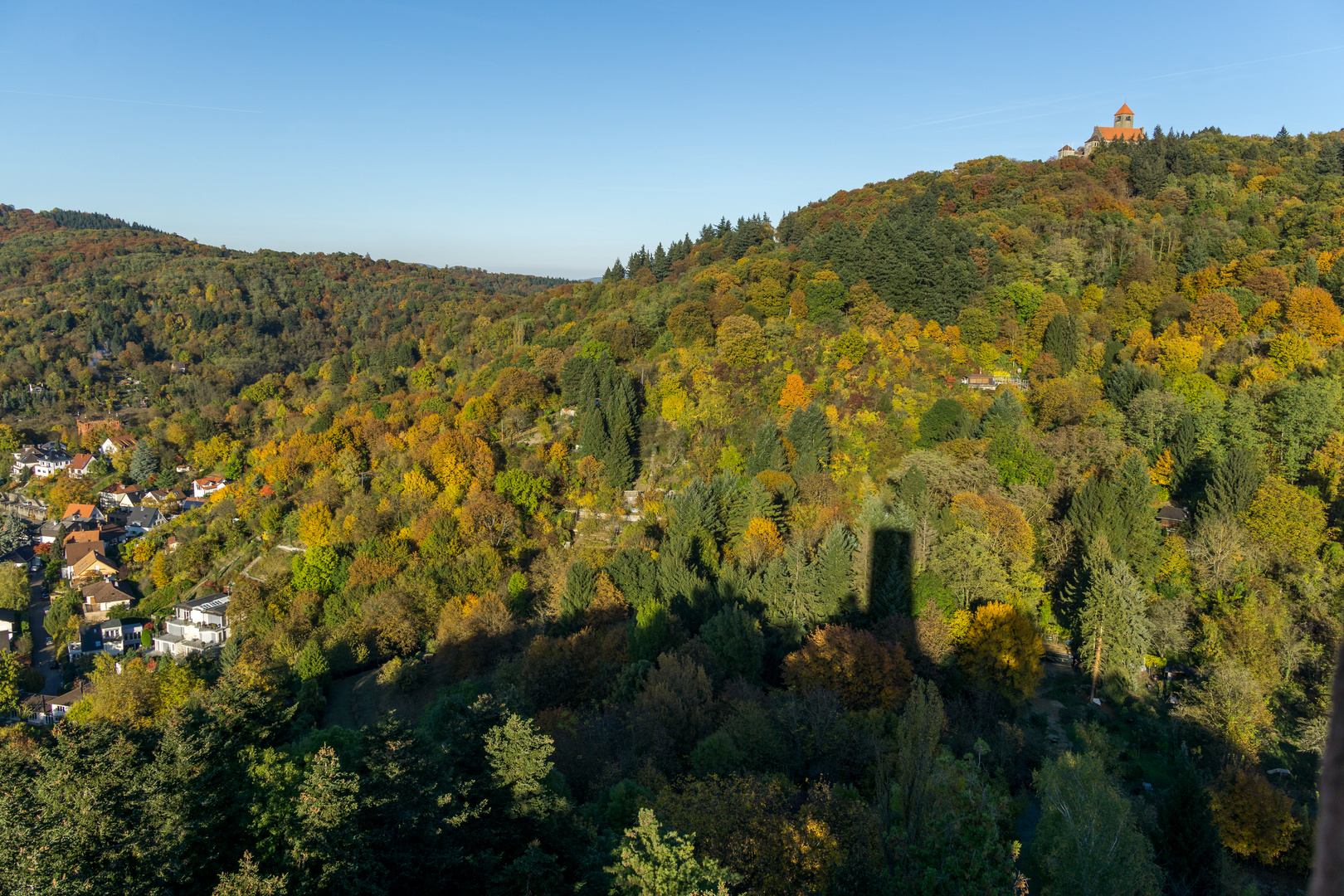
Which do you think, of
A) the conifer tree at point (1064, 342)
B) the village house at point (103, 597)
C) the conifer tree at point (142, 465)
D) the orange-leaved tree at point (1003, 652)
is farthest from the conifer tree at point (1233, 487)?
the conifer tree at point (142, 465)

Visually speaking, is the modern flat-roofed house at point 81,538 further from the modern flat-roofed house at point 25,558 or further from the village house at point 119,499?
the village house at point 119,499

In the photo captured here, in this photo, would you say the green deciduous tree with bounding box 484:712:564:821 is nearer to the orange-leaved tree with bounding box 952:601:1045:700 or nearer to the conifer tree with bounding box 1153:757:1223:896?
the conifer tree with bounding box 1153:757:1223:896

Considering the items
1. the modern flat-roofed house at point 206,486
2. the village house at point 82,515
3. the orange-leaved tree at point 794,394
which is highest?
the orange-leaved tree at point 794,394

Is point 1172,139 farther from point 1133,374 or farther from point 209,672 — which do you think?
point 209,672

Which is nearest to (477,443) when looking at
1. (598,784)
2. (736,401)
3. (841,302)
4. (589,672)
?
(736,401)

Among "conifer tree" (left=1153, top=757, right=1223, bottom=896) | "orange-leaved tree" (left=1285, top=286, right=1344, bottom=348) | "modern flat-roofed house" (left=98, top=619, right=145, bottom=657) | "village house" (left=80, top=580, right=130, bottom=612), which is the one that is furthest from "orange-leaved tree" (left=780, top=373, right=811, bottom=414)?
"village house" (left=80, top=580, right=130, bottom=612)
